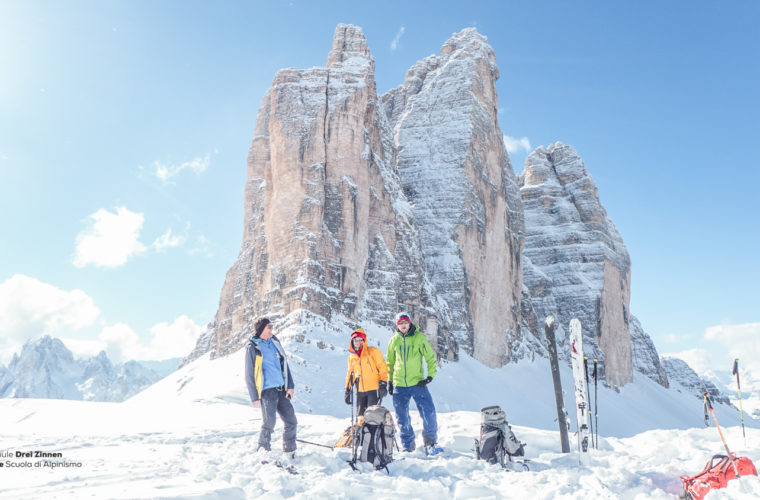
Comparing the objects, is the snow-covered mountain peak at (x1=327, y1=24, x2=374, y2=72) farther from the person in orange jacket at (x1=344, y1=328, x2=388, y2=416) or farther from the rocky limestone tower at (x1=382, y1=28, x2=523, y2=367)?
the person in orange jacket at (x1=344, y1=328, x2=388, y2=416)

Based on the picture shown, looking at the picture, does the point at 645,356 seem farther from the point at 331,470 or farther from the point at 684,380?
the point at 331,470

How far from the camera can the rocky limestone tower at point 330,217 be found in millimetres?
32719

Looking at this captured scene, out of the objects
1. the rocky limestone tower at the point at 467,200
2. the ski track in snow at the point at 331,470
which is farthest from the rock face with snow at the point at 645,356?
the ski track in snow at the point at 331,470

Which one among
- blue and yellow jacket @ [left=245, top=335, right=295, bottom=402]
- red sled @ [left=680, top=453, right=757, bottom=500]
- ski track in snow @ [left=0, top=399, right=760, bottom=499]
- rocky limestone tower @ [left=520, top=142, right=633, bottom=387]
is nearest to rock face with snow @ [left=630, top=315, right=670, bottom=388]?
rocky limestone tower @ [left=520, top=142, right=633, bottom=387]

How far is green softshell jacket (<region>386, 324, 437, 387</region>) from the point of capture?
8.22 metres

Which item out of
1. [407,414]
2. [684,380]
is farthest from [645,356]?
[407,414]

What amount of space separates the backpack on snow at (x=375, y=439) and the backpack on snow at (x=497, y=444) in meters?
1.37

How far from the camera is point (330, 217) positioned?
113ft

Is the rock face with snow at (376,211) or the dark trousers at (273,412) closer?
the dark trousers at (273,412)

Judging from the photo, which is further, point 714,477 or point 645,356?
point 645,356

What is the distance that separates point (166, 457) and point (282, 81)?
35476mm

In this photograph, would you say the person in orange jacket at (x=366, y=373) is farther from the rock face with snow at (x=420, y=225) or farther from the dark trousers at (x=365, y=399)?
the rock face with snow at (x=420, y=225)

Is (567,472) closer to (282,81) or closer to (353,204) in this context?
(353,204)

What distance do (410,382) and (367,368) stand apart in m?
0.75
